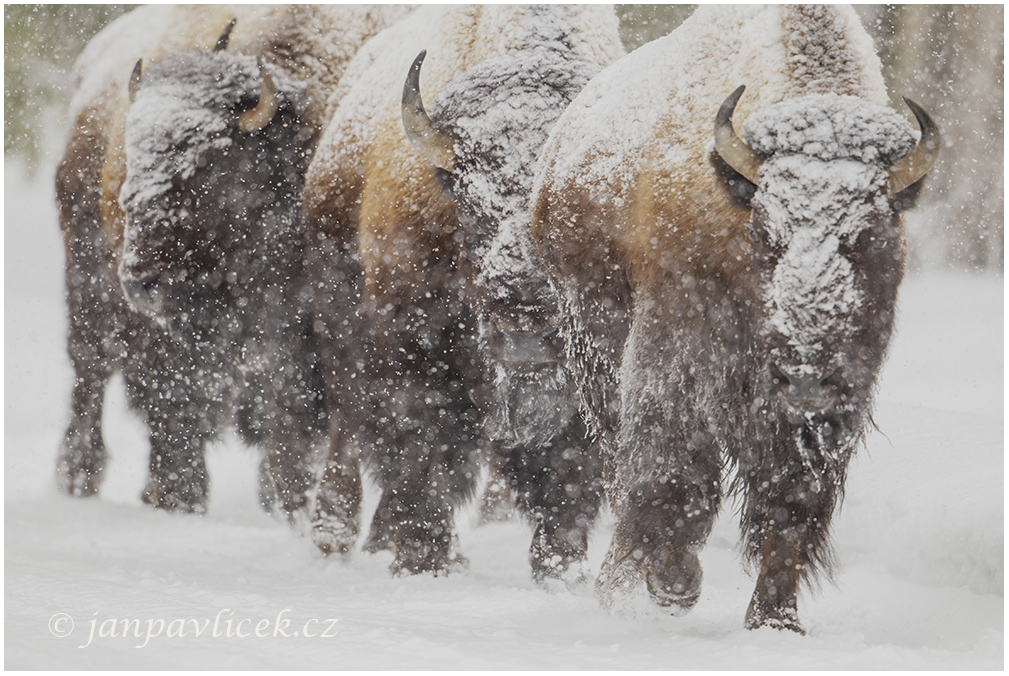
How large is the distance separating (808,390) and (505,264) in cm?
111

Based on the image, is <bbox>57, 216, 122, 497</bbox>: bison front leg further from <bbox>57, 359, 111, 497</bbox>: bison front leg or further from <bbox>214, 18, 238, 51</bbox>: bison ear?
<bbox>214, 18, 238, 51</bbox>: bison ear

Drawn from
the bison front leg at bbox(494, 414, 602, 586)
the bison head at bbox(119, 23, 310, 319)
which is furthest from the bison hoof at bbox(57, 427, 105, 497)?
the bison front leg at bbox(494, 414, 602, 586)

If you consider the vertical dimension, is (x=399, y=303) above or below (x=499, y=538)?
above

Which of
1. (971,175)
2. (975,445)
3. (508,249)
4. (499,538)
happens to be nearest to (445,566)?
(499,538)

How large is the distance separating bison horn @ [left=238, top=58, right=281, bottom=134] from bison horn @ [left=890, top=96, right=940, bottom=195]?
2572 mm

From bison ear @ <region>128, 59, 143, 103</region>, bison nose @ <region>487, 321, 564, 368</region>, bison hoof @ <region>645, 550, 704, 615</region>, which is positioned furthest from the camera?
bison ear @ <region>128, 59, 143, 103</region>

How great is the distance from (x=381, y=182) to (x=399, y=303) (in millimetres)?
477

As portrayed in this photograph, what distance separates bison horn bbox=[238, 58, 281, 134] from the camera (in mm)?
4594

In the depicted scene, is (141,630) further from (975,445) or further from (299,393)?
(975,445)

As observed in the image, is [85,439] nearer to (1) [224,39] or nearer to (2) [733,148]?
(1) [224,39]

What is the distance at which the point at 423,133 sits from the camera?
12.4 feet

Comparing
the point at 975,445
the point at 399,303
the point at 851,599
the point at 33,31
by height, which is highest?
the point at 33,31

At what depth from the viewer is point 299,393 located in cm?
498

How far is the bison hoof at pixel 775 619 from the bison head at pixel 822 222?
Result: 59 centimetres
